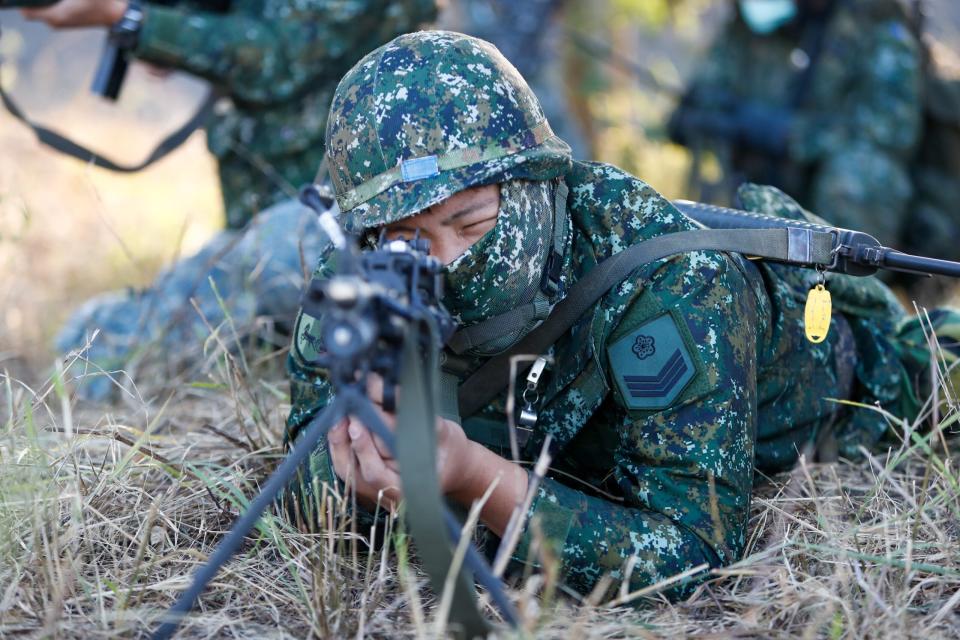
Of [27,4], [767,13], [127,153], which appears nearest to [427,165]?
[27,4]

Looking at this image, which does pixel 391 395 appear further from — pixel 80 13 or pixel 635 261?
pixel 80 13

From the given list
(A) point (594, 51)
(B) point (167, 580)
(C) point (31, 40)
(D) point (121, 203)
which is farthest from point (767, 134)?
(C) point (31, 40)

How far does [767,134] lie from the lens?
300 inches

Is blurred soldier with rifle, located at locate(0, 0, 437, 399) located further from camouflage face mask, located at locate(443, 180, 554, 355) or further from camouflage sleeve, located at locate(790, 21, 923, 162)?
camouflage sleeve, located at locate(790, 21, 923, 162)

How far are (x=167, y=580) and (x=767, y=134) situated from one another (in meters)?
6.36

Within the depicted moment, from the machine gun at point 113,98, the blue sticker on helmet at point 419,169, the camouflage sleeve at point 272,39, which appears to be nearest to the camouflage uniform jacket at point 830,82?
the camouflage sleeve at point 272,39

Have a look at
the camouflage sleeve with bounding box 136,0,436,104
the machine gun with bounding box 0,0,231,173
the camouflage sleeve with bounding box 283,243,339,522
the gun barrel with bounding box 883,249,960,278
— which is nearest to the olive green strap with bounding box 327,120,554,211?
the camouflage sleeve with bounding box 283,243,339,522

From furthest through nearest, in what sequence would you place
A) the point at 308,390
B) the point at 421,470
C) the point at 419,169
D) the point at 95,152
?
the point at 95,152 → the point at 308,390 → the point at 419,169 → the point at 421,470

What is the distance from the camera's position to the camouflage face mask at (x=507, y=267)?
224 centimetres

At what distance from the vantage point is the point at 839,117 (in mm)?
7625

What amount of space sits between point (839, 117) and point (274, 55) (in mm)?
4632

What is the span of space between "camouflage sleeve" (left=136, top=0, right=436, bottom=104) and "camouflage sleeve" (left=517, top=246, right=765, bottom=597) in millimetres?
2757

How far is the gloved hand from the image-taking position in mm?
7527

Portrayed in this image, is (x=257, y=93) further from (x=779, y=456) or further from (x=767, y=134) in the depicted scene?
(x=767, y=134)
